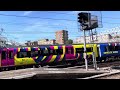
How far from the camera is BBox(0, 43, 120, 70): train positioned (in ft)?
91.8

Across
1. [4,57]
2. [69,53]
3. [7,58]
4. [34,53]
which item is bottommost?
[7,58]

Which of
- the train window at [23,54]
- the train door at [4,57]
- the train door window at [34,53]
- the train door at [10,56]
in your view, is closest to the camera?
the train door at [4,57]

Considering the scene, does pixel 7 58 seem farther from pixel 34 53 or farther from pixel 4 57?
pixel 34 53

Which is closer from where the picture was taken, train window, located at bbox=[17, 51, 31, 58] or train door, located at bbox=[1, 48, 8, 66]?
train door, located at bbox=[1, 48, 8, 66]

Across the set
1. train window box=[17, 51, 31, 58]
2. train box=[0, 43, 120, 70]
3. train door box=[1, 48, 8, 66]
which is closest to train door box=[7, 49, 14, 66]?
train box=[0, 43, 120, 70]

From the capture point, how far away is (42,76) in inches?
605

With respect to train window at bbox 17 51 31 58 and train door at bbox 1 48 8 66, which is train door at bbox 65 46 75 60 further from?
train door at bbox 1 48 8 66

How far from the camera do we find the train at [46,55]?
2798 cm

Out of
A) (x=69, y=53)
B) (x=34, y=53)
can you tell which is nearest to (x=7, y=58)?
(x=34, y=53)

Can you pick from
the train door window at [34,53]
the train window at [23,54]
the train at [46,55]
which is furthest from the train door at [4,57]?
the train door window at [34,53]

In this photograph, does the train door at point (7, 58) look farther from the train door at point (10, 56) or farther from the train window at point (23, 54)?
the train window at point (23, 54)

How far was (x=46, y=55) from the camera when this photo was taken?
1200 inches

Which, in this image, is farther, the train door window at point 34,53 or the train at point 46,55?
the train door window at point 34,53
